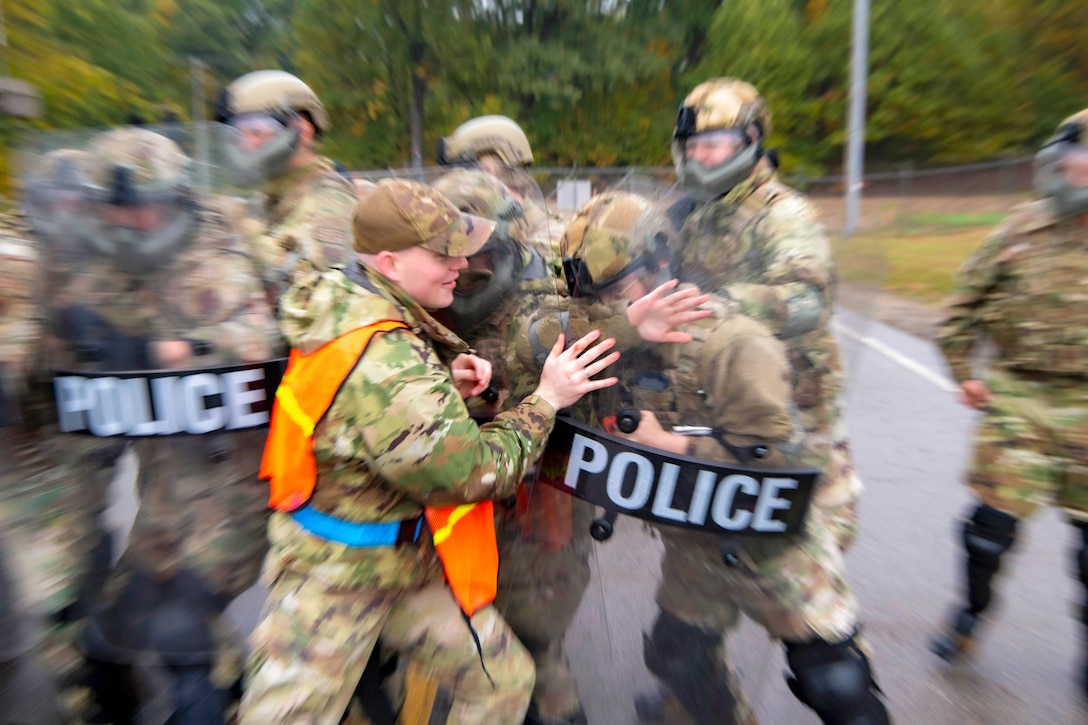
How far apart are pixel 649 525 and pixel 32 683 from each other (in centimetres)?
236

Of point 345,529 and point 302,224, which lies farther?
point 302,224

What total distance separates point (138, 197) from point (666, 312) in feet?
4.45

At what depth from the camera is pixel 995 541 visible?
109 inches

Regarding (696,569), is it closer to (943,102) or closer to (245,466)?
(245,466)

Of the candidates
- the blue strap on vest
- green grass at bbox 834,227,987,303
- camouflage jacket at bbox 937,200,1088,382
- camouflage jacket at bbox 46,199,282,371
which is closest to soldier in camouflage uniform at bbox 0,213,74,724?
camouflage jacket at bbox 46,199,282,371

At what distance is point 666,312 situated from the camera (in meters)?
1.54

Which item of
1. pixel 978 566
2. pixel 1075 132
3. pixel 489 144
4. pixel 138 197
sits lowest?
pixel 978 566

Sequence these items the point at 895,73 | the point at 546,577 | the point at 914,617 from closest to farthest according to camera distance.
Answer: the point at 546,577 → the point at 914,617 → the point at 895,73

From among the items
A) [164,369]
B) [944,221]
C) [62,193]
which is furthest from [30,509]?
[944,221]

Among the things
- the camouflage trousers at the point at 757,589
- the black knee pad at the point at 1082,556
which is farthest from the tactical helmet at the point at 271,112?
the black knee pad at the point at 1082,556

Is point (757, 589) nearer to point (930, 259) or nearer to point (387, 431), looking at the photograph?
point (387, 431)

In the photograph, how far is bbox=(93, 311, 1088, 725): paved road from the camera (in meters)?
1.73

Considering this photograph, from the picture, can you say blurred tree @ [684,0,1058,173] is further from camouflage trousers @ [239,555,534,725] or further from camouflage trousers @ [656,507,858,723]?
camouflage trousers @ [239,555,534,725]

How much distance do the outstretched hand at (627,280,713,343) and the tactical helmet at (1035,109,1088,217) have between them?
184cm
